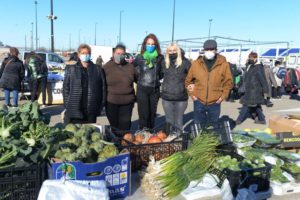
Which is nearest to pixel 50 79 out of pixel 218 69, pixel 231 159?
pixel 218 69

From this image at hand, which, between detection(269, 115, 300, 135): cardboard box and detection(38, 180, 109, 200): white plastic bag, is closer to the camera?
detection(38, 180, 109, 200): white plastic bag

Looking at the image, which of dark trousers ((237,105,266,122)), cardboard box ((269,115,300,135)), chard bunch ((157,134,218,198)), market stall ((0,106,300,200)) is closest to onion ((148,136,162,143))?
market stall ((0,106,300,200))

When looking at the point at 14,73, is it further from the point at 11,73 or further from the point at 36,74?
the point at 36,74

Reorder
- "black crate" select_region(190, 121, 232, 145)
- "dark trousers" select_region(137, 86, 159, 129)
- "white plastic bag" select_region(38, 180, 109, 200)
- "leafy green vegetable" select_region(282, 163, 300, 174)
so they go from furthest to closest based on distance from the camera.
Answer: "dark trousers" select_region(137, 86, 159, 129) → "black crate" select_region(190, 121, 232, 145) → "leafy green vegetable" select_region(282, 163, 300, 174) → "white plastic bag" select_region(38, 180, 109, 200)

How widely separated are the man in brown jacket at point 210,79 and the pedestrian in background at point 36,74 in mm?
6079

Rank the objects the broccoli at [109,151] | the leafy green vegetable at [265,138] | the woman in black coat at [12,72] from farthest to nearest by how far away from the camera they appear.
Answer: the woman in black coat at [12,72] < the leafy green vegetable at [265,138] < the broccoli at [109,151]

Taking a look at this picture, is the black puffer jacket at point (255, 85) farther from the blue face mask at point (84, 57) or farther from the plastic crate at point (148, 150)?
the blue face mask at point (84, 57)

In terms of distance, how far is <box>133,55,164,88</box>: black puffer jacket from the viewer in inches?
209

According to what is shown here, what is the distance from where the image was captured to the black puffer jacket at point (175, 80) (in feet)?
17.5

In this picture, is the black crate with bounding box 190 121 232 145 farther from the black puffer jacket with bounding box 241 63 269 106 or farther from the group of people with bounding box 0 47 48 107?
the group of people with bounding box 0 47 48 107

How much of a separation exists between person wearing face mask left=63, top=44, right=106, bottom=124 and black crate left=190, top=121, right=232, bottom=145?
141cm

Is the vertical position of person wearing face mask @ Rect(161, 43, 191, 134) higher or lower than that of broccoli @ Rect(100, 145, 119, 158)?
higher

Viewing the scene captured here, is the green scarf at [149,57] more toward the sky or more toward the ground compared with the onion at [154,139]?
more toward the sky

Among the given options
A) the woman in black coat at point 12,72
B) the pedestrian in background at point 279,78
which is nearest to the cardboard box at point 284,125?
the woman in black coat at point 12,72
